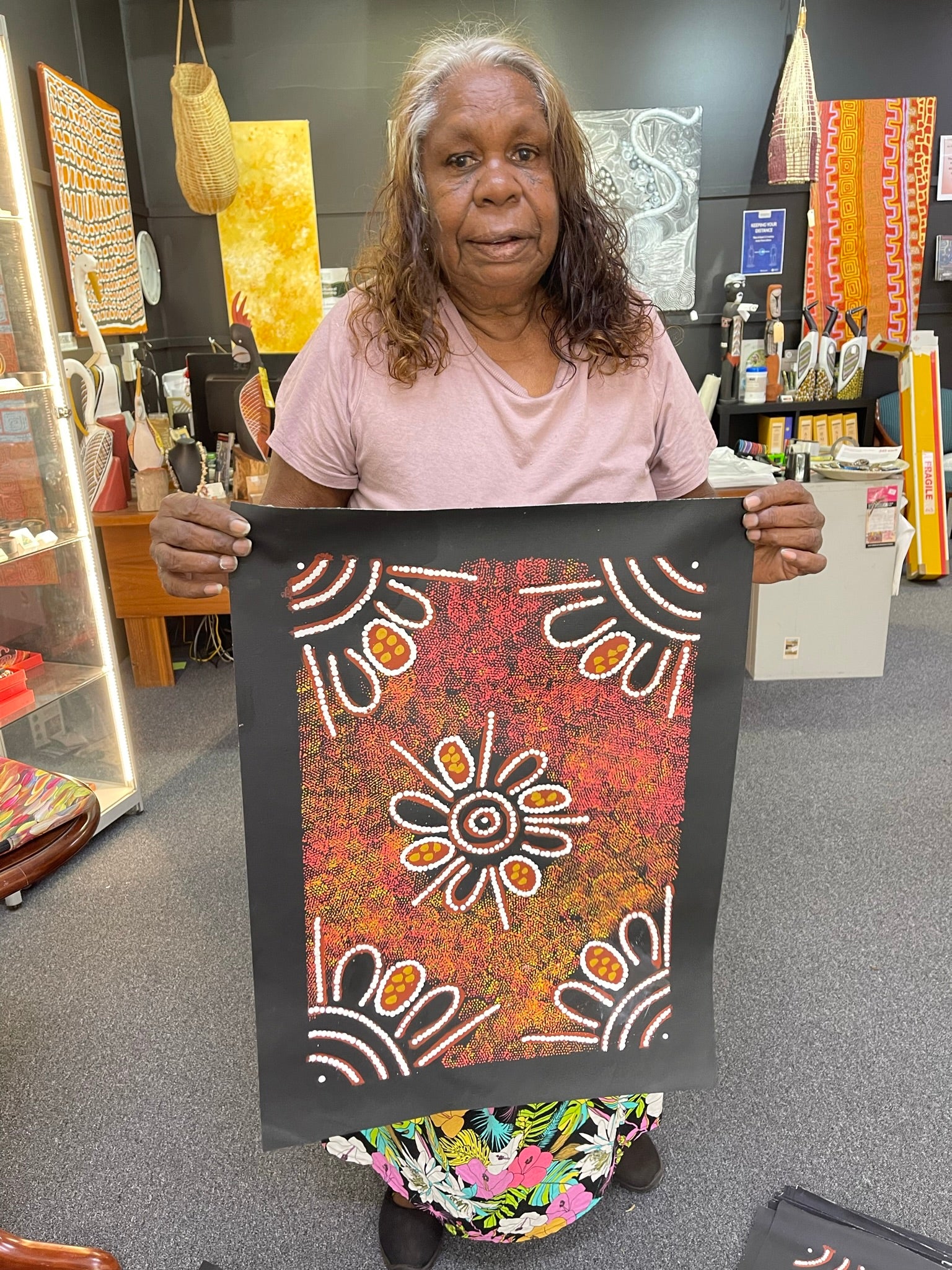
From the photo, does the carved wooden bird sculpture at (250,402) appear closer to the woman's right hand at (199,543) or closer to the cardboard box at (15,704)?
the cardboard box at (15,704)

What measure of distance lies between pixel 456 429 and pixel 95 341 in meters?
2.82

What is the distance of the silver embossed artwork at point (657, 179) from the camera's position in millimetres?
4543

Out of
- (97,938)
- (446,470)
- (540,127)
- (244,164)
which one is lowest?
(97,938)

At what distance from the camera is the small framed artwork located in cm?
478

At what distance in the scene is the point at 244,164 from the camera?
4.45 m

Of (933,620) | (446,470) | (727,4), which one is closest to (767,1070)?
(446,470)

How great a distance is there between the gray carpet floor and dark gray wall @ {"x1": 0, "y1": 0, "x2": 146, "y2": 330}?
2.09m

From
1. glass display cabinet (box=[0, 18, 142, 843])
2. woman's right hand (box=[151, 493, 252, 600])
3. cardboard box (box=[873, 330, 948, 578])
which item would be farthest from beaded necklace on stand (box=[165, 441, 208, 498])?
cardboard box (box=[873, 330, 948, 578])

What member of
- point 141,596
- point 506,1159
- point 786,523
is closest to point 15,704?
point 141,596

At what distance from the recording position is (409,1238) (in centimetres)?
147

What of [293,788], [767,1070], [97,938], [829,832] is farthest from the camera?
[829,832]

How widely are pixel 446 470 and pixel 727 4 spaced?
14.5 ft

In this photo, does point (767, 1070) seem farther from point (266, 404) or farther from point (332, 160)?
point (332, 160)

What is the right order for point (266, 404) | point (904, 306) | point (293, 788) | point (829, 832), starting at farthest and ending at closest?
point (904, 306) → point (266, 404) → point (829, 832) → point (293, 788)
